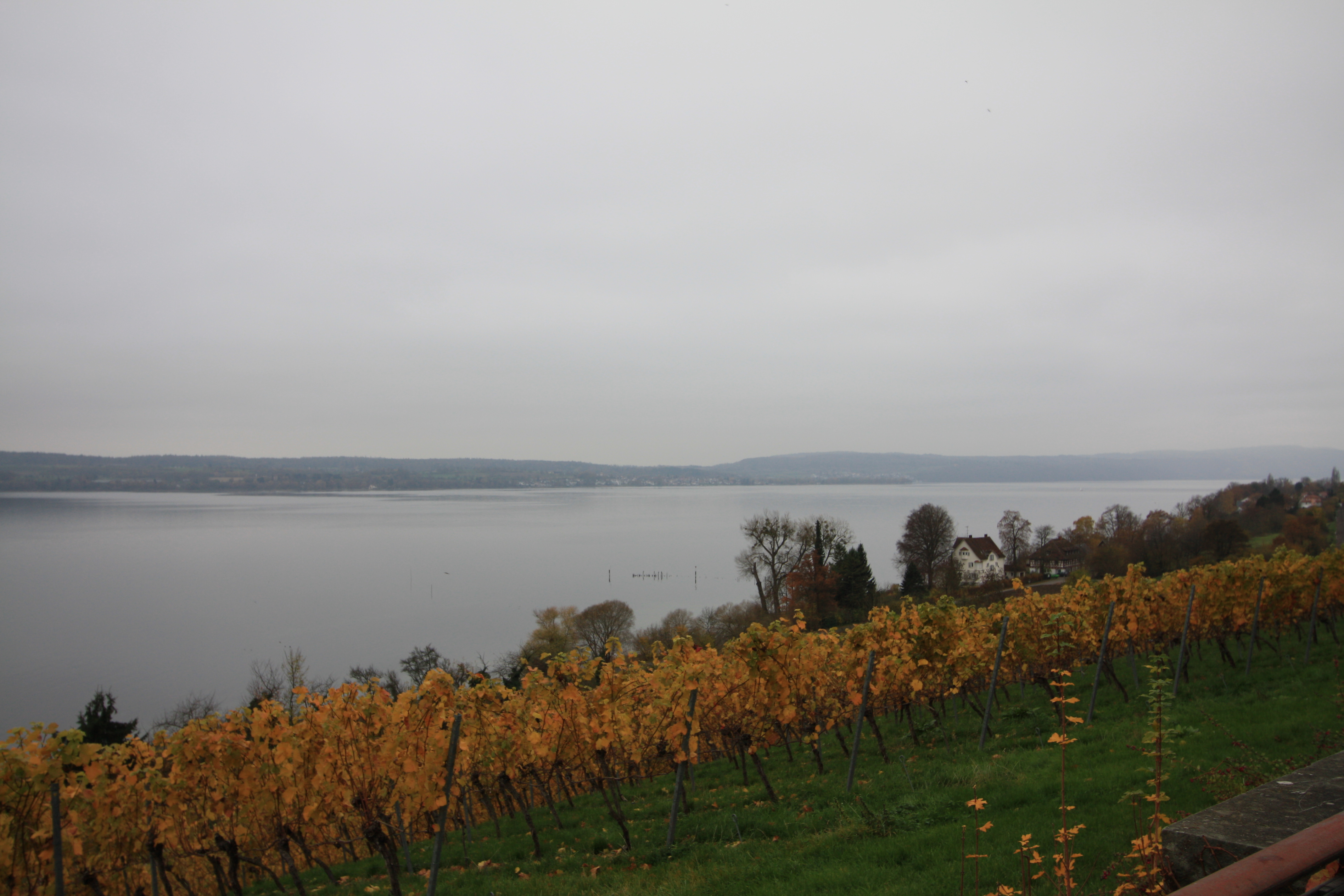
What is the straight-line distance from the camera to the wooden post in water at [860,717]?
24.5ft

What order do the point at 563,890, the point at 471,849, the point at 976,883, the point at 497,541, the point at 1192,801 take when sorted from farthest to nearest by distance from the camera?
the point at 497,541 < the point at 471,849 < the point at 563,890 < the point at 1192,801 < the point at 976,883

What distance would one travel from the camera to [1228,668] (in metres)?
13.1

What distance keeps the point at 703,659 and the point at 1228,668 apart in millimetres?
12427

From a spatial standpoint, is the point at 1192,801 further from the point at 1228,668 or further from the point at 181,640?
the point at 181,640

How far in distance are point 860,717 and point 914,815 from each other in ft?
6.89

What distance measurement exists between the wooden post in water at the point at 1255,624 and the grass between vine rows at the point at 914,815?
0.41 metres

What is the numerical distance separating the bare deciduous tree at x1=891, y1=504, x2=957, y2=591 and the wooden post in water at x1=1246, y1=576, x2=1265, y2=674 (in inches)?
1481

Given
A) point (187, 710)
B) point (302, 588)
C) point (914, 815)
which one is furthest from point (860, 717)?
point (302, 588)

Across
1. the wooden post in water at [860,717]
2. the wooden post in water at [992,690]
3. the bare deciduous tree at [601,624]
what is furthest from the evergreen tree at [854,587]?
the wooden post in water at [860,717]

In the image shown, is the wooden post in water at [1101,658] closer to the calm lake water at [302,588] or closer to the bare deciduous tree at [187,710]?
the calm lake water at [302,588]

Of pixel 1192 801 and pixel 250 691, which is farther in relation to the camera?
pixel 250 691

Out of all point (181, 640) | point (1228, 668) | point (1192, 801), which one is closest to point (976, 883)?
point (1192, 801)

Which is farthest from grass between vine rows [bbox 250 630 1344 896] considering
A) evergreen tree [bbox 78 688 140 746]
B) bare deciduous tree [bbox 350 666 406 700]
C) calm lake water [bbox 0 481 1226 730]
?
calm lake water [bbox 0 481 1226 730]

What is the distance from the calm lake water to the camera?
132ft
